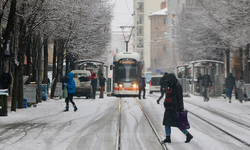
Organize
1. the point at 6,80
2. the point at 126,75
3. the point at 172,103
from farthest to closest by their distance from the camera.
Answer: the point at 126,75 < the point at 6,80 < the point at 172,103

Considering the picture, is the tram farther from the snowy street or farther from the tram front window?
the snowy street

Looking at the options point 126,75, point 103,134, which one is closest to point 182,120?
point 103,134

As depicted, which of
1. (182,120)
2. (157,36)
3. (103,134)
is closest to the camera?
(182,120)

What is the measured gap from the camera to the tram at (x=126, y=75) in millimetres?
28375

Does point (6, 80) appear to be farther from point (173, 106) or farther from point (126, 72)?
point (173, 106)

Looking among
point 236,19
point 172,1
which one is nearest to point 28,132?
point 236,19

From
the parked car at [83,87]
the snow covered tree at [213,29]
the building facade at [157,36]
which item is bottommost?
the parked car at [83,87]

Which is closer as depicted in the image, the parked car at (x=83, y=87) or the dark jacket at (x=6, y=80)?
the dark jacket at (x=6, y=80)

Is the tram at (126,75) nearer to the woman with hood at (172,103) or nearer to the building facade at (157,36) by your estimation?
the woman with hood at (172,103)

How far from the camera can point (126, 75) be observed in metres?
28.4

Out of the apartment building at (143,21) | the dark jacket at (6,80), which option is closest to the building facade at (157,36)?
the apartment building at (143,21)

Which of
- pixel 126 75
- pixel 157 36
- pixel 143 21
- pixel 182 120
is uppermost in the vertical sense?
pixel 143 21

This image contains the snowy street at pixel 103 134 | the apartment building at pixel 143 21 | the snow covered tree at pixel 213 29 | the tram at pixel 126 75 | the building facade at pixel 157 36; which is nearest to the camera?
the snowy street at pixel 103 134

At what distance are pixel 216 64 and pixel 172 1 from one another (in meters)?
67.4
